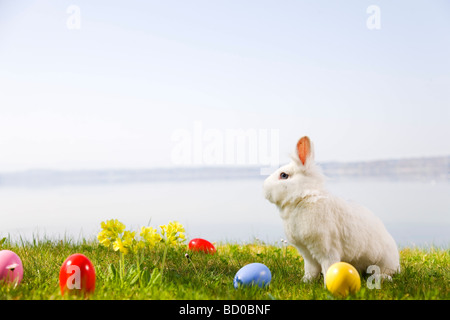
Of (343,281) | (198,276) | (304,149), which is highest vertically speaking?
(304,149)

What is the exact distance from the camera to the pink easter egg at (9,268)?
9.46 feet

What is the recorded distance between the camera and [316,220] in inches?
115

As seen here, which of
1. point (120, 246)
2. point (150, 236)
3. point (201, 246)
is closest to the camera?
point (120, 246)

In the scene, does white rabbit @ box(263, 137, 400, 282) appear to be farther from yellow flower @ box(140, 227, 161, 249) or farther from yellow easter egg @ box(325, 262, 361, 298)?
yellow flower @ box(140, 227, 161, 249)

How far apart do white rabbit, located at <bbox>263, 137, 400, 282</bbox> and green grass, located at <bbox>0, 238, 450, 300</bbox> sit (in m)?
0.20

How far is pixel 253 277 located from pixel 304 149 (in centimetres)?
91

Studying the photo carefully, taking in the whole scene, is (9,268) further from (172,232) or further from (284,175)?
(284,175)

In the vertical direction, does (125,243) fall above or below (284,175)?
below

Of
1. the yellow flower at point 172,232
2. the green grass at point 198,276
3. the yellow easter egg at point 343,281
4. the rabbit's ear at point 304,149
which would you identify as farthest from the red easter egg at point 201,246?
the yellow easter egg at point 343,281

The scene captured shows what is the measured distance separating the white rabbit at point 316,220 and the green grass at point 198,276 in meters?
0.20

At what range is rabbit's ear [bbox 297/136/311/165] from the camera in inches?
120

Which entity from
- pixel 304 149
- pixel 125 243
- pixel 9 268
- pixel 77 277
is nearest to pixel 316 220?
pixel 304 149

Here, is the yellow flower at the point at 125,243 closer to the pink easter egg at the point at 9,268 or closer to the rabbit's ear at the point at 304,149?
the pink easter egg at the point at 9,268

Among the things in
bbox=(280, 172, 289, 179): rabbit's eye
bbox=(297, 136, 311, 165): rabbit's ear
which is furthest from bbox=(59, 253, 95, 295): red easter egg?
bbox=(297, 136, 311, 165): rabbit's ear
